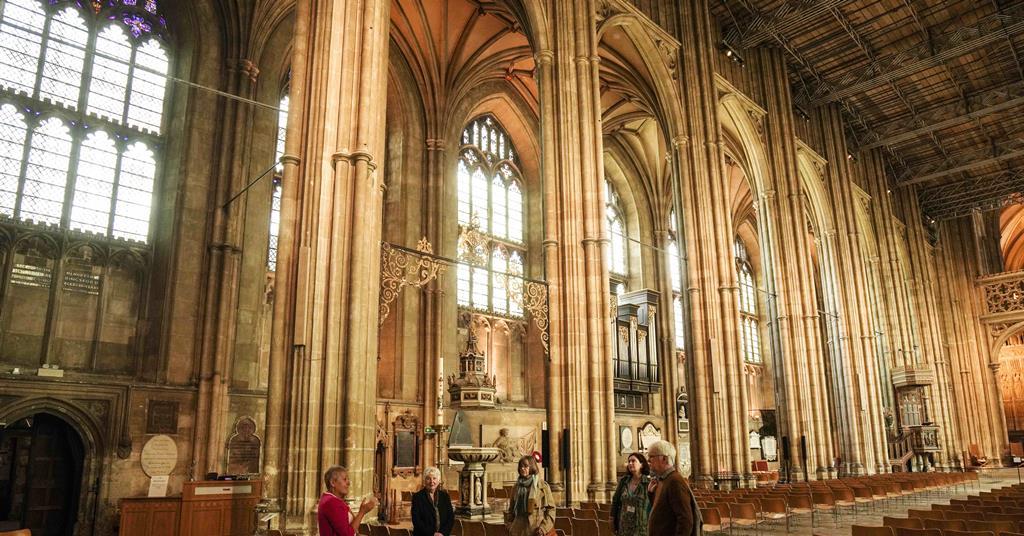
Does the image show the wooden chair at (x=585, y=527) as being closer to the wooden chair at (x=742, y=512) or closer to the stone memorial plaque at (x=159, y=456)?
the wooden chair at (x=742, y=512)

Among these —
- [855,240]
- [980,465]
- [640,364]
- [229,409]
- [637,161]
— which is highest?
[637,161]

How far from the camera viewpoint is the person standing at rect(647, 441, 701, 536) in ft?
14.1

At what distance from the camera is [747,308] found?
36344 mm

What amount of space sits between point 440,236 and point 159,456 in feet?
30.9

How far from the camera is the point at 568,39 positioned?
1606 cm

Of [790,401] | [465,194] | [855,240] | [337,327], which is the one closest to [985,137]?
[855,240]

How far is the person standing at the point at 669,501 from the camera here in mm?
4312

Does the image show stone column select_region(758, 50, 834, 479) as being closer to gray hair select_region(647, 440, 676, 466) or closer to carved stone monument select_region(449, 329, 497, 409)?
carved stone monument select_region(449, 329, 497, 409)

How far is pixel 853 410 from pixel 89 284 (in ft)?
80.1

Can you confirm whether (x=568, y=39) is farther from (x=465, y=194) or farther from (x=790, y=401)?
(x=790, y=401)

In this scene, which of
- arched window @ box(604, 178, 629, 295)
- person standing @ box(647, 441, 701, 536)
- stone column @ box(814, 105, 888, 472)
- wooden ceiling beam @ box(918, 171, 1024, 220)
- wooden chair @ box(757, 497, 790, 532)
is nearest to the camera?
person standing @ box(647, 441, 701, 536)

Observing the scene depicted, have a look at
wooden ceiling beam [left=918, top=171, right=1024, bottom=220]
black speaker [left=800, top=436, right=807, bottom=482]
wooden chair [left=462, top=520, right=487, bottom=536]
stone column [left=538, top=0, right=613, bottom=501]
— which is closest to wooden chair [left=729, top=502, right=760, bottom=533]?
stone column [left=538, top=0, right=613, bottom=501]

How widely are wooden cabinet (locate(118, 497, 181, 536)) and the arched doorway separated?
4231mm

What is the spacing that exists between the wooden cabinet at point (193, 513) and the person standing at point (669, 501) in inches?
283
